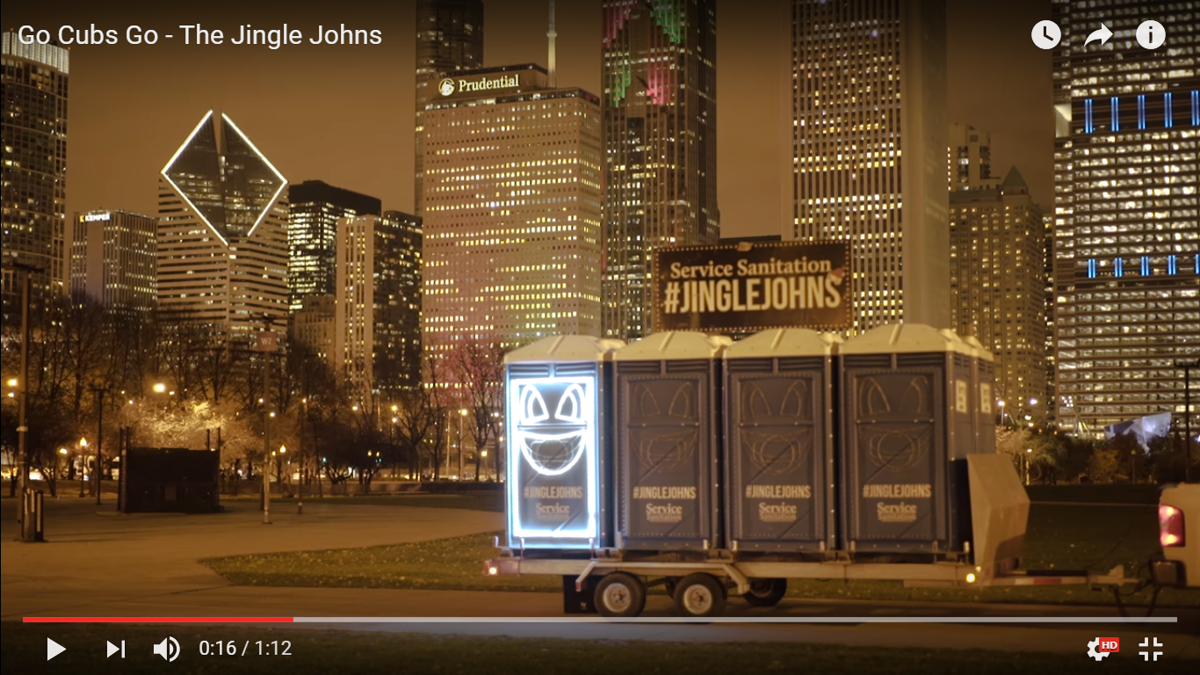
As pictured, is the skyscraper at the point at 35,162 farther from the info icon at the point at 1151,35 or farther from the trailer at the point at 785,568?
the trailer at the point at 785,568

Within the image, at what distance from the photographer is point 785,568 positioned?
17.0m

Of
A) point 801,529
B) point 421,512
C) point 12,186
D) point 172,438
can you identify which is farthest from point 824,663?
point 12,186

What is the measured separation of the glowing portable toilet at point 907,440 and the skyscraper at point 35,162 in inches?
4081

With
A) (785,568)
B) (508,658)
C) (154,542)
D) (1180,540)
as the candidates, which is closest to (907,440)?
(785,568)

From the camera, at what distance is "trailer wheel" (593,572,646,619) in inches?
693

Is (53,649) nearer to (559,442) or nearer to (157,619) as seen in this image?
(157,619)

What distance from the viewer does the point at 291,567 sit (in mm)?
26656

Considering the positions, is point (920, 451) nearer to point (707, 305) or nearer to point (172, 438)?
point (707, 305)

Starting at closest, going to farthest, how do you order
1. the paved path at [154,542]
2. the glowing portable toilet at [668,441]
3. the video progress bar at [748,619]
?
the glowing portable toilet at [668,441], the video progress bar at [748,619], the paved path at [154,542]

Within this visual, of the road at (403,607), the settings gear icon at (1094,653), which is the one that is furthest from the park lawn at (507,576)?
the settings gear icon at (1094,653)

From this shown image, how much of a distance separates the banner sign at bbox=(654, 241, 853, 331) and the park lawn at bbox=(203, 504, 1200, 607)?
474 cm

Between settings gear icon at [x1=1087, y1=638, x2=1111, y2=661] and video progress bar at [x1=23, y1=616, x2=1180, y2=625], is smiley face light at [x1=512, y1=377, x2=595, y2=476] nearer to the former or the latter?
video progress bar at [x1=23, y1=616, x2=1180, y2=625]

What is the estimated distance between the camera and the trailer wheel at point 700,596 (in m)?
17.3

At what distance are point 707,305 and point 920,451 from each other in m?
4.34
